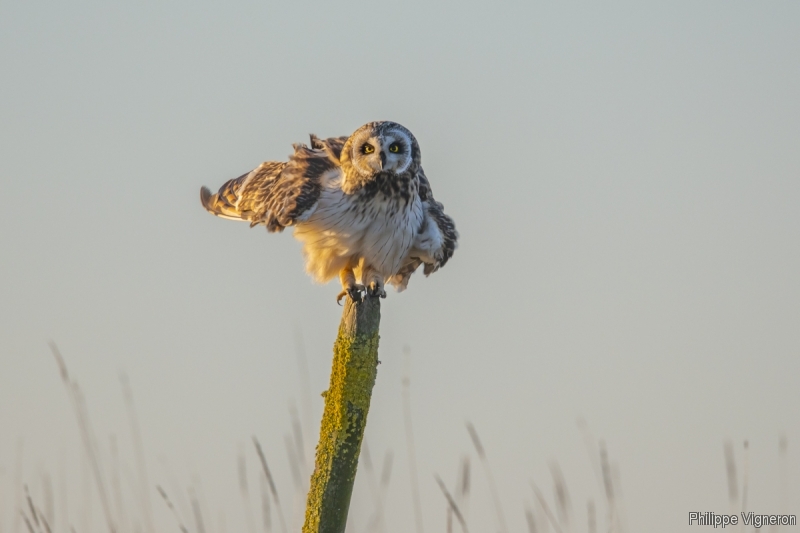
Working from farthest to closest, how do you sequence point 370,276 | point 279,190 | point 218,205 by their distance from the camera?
point 218,205
point 279,190
point 370,276

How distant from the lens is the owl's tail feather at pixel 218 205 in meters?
6.52

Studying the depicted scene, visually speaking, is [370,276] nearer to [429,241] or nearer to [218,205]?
[429,241]

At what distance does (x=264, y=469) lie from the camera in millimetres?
4086

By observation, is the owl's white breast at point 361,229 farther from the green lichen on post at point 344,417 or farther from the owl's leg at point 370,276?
the green lichen on post at point 344,417

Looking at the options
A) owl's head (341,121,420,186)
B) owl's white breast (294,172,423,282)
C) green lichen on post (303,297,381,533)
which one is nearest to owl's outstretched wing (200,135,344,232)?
owl's white breast (294,172,423,282)

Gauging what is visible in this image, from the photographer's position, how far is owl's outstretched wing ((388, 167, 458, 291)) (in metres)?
5.72

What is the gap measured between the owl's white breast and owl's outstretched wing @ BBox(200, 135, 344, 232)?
0.36ft

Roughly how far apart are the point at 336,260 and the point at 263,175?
100cm

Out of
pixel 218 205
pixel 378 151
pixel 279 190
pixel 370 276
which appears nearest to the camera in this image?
pixel 378 151

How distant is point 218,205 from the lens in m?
6.71

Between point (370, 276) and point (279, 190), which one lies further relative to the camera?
point (279, 190)

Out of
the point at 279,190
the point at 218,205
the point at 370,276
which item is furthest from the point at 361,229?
the point at 218,205

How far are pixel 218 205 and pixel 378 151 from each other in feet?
5.40

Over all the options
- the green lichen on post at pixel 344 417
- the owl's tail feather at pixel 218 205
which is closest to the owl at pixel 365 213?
the owl's tail feather at pixel 218 205
